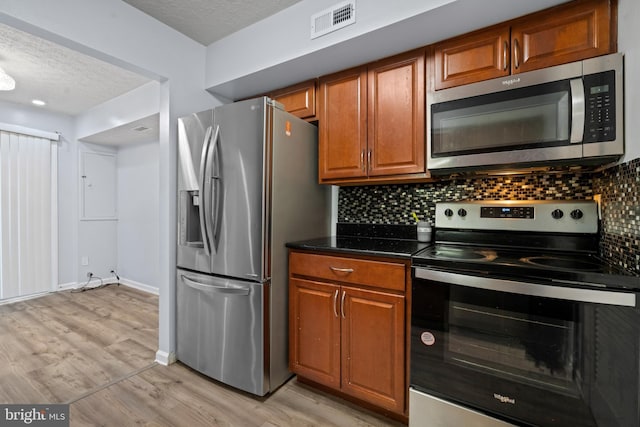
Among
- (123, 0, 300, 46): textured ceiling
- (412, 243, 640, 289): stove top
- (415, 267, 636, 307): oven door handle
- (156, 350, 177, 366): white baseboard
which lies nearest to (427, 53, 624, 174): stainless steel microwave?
(412, 243, 640, 289): stove top

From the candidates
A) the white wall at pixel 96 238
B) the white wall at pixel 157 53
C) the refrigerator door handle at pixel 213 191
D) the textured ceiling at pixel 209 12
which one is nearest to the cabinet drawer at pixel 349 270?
the refrigerator door handle at pixel 213 191

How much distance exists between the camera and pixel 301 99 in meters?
2.25

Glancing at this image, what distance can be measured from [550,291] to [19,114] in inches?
226

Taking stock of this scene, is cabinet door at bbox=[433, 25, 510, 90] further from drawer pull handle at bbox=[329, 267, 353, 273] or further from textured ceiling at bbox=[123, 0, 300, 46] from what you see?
→ drawer pull handle at bbox=[329, 267, 353, 273]

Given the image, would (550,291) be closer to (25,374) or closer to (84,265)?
(25,374)

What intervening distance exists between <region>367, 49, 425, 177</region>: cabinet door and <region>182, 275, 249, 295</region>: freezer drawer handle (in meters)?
1.16

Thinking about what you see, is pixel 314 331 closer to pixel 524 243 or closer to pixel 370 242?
pixel 370 242

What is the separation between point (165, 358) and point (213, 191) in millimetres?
1382

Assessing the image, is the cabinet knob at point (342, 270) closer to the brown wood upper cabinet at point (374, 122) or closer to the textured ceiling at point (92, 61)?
the brown wood upper cabinet at point (374, 122)

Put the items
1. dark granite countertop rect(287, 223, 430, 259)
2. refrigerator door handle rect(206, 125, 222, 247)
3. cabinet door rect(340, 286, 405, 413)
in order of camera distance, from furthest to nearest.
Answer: refrigerator door handle rect(206, 125, 222, 247), dark granite countertop rect(287, 223, 430, 259), cabinet door rect(340, 286, 405, 413)

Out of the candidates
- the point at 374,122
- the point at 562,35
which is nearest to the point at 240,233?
the point at 374,122

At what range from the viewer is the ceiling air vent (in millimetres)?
1690

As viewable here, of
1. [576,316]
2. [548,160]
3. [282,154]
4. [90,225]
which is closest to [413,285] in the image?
[576,316]

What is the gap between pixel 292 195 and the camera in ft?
6.48
